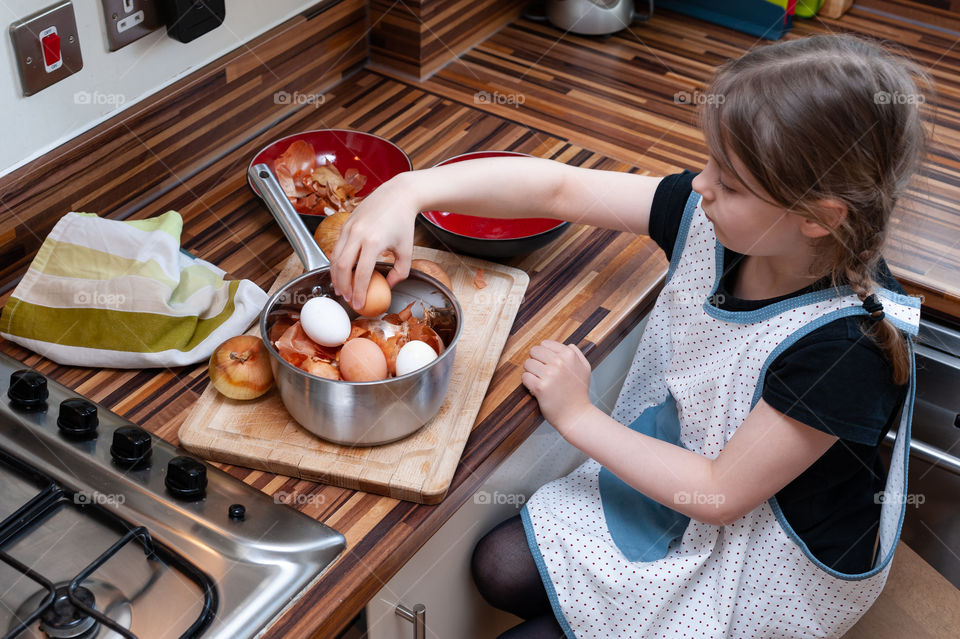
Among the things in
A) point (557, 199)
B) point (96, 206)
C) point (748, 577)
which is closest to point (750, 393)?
point (748, 577)

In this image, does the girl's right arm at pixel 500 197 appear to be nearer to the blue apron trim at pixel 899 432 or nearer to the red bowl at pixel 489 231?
the red bowl at pixel 489 231

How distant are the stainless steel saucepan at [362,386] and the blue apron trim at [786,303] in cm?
31

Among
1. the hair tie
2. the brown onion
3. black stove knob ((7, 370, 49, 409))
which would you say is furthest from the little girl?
black stove knob ((7, 370, 49, 409))

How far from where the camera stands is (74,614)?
767 millimetres

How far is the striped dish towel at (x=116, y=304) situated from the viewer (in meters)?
1.00

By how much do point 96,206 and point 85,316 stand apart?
238mm

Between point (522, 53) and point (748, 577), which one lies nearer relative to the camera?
point (748, 577)

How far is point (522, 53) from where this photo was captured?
1.65m

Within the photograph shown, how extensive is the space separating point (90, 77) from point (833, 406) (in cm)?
94

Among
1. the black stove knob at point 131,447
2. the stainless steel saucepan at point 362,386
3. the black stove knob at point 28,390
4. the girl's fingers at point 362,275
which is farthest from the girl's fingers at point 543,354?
the black stove knob at point 28,390

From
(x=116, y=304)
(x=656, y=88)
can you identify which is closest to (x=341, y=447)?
(x=116, y=304)

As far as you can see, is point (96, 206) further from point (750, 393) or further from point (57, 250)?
point (750, 393)

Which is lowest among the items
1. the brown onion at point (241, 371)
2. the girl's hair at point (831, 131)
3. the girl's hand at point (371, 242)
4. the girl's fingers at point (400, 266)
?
the brown onion at point (241, 371)

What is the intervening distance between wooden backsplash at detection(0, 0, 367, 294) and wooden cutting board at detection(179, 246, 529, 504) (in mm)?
349
